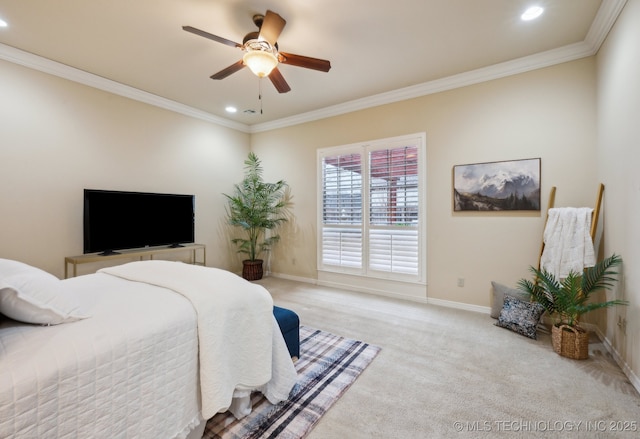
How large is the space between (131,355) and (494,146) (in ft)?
12.5

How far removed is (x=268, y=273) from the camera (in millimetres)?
5375

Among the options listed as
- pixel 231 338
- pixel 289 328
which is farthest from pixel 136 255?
pixel 231 338

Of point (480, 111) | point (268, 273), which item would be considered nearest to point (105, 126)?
point (268, 273)

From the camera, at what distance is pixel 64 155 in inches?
129

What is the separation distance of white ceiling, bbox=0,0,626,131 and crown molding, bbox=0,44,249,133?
1 cm

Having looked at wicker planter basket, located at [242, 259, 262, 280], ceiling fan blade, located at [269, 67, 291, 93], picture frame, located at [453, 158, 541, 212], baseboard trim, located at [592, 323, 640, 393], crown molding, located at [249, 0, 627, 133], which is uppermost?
crown molding, located at [249, 0, 627, 133]

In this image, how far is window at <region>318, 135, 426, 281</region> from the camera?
382 cm

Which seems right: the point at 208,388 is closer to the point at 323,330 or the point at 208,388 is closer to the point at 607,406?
the point at 323,330

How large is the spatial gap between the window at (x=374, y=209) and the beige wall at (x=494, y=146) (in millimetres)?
163

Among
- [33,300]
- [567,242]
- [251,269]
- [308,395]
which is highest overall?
[567,242]

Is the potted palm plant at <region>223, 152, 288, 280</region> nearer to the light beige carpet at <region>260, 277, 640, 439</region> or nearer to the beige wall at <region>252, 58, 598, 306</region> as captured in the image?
the beige wall at <region>252, 58, 598, 306</region>

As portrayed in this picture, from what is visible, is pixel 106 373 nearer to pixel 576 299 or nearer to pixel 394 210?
pixel 576 299

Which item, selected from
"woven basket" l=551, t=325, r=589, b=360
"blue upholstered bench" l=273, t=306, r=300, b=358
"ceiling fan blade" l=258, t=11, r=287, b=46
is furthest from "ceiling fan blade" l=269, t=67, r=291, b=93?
"woven basket" l=551, t=325, r=589, b=360

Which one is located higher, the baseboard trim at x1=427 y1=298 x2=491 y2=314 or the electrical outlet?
the electrical outlet
